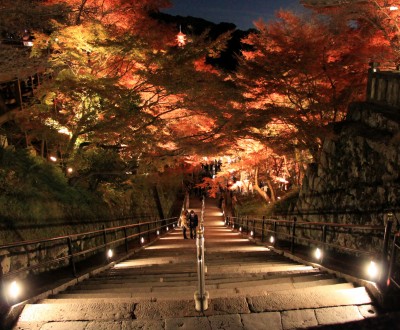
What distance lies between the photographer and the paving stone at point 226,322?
14.3ft

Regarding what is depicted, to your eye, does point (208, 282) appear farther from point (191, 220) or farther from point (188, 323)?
point (191, 220)

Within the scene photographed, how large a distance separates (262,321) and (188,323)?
977 mm

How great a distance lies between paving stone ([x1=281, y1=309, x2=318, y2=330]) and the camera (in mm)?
4453

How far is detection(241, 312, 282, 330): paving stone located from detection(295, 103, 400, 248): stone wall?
715 centimetres

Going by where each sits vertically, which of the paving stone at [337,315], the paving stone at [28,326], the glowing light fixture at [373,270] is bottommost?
the paving stone at [28,326]

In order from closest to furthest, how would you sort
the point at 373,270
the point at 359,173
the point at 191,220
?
the point at 373,270 < the point at 359,173 < the point at 191,220

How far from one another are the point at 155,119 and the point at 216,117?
8.21ft

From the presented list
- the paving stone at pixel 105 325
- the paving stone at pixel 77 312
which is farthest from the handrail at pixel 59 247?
the paving stone at pixel 105 325

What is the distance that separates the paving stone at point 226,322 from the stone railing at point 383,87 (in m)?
10.1

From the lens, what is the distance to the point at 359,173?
486 inches

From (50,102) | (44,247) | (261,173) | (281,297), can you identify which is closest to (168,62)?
(50,102)

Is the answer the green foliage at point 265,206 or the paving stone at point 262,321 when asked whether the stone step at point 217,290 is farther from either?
the green foliage at point 265,206

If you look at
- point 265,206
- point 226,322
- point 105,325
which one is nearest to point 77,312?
point 105,325

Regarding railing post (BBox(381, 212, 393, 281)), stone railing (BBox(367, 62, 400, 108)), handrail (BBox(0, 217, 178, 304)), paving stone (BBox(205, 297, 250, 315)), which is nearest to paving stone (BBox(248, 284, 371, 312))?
paving stone (BBox(205, 297, 250, 315))
